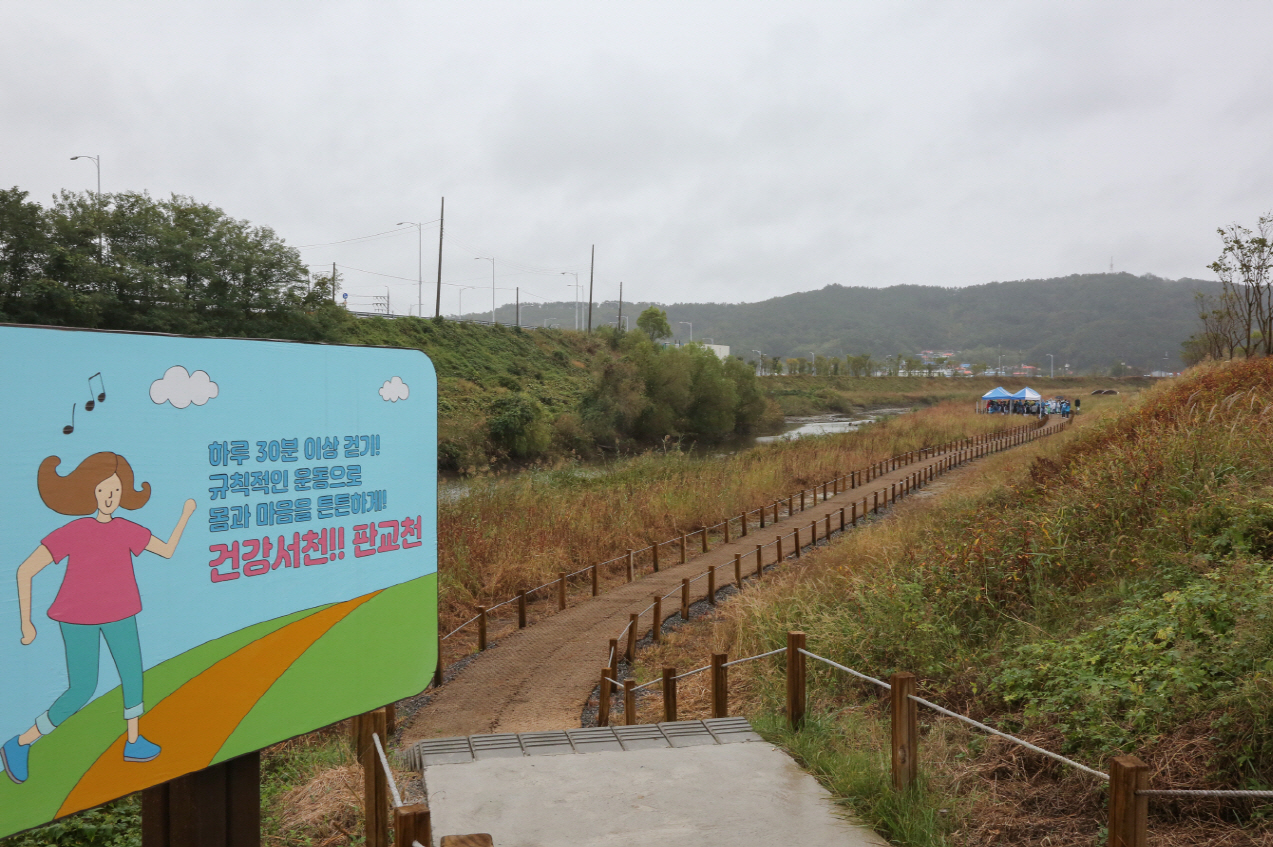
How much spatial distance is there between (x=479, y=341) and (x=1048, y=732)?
195 feet

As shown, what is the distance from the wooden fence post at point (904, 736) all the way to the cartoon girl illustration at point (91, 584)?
368 cm

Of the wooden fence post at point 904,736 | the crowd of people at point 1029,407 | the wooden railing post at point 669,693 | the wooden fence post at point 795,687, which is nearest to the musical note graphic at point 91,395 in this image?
the wooden fence post at point 904,736

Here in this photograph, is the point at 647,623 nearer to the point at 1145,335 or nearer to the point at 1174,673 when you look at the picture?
the point at 1174,673

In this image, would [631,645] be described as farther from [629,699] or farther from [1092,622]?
[1092,622]

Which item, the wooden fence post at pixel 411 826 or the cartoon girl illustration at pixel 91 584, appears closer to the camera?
the cartoon girl illustration at pixel 91 584

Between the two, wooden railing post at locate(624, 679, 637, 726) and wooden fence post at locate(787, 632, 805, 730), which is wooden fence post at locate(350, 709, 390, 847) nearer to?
wooden fence post at locate(787, 632, 805, 730)

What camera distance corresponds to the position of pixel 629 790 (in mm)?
4715

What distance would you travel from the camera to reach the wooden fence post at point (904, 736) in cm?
452

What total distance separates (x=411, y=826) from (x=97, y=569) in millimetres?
1363

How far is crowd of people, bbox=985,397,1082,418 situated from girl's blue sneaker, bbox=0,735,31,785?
60.2 metres

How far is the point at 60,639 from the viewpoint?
99.5 inches

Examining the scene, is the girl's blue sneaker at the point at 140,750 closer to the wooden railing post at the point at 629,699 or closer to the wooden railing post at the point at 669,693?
the wooden railing post at the point at 629,699

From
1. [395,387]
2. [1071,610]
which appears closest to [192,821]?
[395,387]

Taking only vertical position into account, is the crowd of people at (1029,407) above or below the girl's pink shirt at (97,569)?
below
